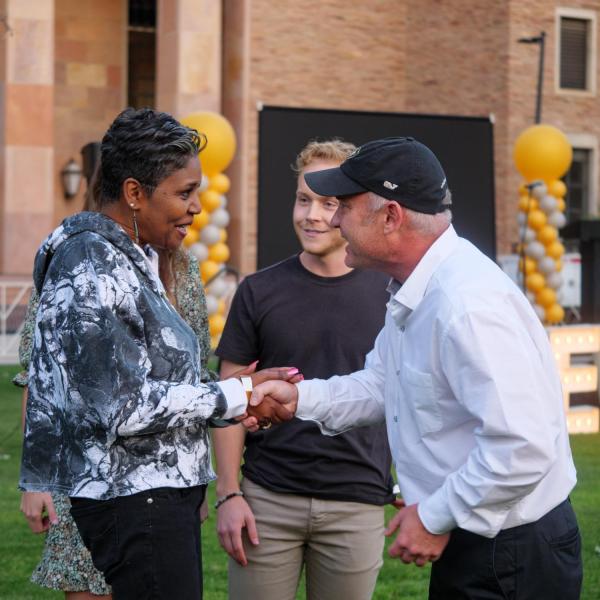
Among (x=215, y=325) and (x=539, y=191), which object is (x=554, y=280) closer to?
(x=539, y=191)

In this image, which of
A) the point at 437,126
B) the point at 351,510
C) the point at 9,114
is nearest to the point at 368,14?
the point at 9,114

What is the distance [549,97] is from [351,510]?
2650cm

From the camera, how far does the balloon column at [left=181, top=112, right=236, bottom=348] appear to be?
1719cm

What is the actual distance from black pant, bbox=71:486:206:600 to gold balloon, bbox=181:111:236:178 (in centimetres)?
1373

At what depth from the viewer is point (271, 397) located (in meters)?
3.90

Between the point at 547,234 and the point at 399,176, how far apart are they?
1745 cm

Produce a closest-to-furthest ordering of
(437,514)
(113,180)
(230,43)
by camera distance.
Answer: (437,514)
(113,180)
(230,43)

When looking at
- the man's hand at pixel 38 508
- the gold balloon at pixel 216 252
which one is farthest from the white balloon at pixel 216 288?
the man's hand at pixel 38 508

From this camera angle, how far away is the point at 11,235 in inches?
919

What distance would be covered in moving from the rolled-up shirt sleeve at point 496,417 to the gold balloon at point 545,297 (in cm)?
1751

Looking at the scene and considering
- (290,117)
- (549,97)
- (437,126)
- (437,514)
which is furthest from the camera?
(549,97)

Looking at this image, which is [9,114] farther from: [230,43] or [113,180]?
[113,180]

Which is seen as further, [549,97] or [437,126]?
[549,97]

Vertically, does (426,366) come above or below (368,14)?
below
